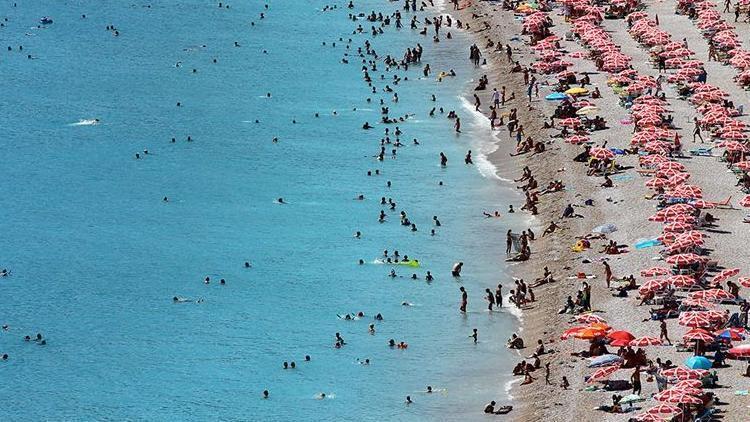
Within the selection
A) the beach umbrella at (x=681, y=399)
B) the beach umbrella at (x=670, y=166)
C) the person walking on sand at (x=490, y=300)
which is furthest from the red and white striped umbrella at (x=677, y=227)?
the beach umbrella at (x=681, y=399)

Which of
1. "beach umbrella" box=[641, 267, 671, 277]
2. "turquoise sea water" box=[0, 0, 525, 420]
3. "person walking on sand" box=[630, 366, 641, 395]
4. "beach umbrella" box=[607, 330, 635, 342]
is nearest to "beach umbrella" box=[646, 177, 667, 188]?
"turquoise sea water" box=[0, 0, 525, 420]

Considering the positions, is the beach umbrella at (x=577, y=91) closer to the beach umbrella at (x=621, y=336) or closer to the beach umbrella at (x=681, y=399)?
the beach umbrella at (x=621, y=336)

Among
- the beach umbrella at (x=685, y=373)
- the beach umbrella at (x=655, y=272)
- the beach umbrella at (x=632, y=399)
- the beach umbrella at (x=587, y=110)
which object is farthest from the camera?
the beach umbrella at (x=587, y=110)

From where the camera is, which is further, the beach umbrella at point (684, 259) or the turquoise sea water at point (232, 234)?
the beach umbrella at point (684, 259)

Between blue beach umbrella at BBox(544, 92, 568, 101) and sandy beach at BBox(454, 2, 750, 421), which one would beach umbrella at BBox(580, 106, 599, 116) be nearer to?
sandy beach at BBox(454, 2, 750, 421)

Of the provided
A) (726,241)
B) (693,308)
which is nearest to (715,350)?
(693,308)

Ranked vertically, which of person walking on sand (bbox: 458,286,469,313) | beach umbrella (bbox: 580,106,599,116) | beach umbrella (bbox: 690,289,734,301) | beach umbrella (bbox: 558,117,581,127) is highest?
beach umbrella (bbox: 580,106,599,116)

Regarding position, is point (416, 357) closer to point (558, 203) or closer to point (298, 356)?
point (298, 356)
